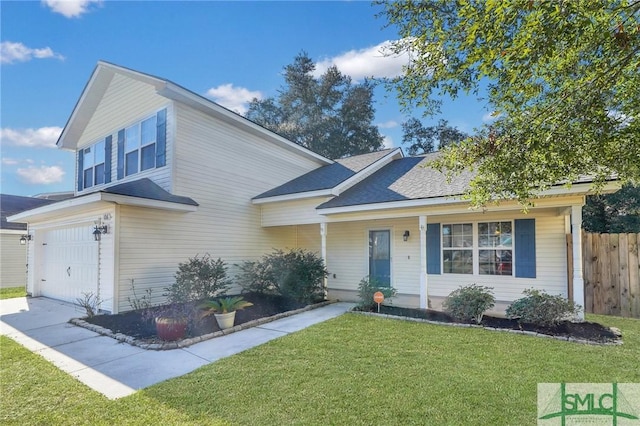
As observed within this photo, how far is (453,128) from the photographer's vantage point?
2217 centimetres

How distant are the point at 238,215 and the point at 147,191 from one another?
2.97m

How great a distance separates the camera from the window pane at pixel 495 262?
8.61 metres

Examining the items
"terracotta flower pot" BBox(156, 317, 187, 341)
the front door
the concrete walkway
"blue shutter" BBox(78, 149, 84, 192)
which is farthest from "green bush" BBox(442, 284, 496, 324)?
"blue shutter" BBox(78, 149, 84, 192)

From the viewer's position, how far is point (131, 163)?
10.4 meters

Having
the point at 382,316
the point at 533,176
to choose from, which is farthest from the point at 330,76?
the point at 533,176

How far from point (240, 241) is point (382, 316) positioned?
534 centimetres

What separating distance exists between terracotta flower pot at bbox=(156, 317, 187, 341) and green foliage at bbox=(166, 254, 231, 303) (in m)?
1.64

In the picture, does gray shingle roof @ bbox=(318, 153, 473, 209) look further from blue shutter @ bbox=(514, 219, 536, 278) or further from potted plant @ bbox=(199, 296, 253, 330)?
potted plant @ bbox=(199, 296, 253, 330)

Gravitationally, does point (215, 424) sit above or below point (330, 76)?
below

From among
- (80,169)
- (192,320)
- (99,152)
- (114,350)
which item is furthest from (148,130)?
(114,350)

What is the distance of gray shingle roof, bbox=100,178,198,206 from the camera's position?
7984 mm

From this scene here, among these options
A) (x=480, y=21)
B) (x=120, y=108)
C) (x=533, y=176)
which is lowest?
(x=533, y=176)

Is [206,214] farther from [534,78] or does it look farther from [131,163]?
[534,78]

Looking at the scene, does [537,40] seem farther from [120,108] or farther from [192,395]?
[120,108]
